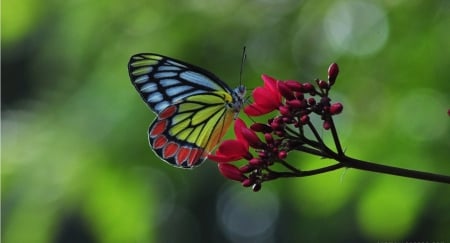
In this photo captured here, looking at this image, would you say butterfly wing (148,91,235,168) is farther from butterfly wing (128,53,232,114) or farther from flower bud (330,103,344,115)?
flower bud (330,103,344,115)

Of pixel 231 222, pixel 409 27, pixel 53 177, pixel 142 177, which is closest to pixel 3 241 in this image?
pixel 53 177

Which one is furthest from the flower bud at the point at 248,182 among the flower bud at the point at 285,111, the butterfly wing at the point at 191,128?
the butterfly wing at the point at 191,128

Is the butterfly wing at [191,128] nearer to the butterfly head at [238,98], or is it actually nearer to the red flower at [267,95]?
the butterfly head at [238,98]

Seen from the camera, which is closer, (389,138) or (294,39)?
(389,138)

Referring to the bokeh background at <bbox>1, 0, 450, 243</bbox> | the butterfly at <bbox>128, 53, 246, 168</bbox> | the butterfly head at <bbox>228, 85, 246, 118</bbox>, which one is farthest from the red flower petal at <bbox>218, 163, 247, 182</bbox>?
the bokeh background at <bbox>1, 0, 450, 243</bbox>

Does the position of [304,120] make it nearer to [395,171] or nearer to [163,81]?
[395,171]

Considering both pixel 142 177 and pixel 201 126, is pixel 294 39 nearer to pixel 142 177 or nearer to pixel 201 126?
pixel 201 126

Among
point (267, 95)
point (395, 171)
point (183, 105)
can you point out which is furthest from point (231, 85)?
point (395, 171)
